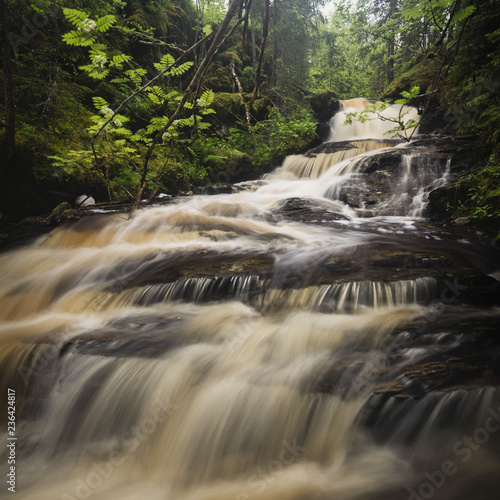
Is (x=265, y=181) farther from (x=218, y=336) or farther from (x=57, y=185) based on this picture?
(x=218, y=336)

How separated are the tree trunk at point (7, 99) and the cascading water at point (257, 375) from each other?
91.1 inches

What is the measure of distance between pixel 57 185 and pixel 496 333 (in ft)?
24.3

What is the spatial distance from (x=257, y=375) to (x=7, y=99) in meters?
5.35

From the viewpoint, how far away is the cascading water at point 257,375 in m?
1.86

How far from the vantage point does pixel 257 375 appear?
2.49 meters

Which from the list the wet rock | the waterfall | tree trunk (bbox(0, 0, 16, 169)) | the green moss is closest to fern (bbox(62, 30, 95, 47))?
tree trunk (bbox(0, 0, 16, 169))

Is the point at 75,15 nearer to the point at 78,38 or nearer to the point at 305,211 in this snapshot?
the point at 78,38

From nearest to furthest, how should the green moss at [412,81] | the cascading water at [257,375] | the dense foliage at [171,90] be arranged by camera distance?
the cascading water at [257,375], the dense foliage at [171,90], the green moss at [412,81]

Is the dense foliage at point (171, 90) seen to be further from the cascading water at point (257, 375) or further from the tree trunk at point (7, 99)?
the cascading water at point (257, 375)

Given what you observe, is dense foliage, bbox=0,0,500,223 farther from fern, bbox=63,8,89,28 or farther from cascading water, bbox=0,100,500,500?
cascading water, bbox=0,100,500,500

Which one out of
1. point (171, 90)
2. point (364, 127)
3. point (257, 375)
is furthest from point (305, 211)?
point (364, 127)

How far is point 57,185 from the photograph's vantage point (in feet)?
19.8

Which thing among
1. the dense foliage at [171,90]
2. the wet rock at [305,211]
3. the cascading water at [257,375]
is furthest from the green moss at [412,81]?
the cascading water at [257,375]

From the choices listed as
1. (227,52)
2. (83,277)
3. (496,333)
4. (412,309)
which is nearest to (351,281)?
(412,309)
